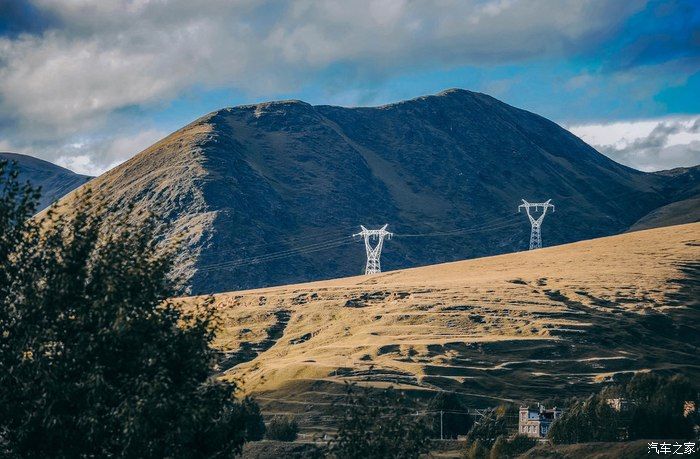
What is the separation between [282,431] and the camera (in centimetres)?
17825

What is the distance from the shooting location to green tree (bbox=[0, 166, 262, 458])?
5222 cm


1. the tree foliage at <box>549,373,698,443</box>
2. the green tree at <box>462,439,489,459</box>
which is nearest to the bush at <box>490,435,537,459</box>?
the green tree at <box>462,439,489,459</box>

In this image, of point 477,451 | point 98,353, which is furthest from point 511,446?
point 98,353

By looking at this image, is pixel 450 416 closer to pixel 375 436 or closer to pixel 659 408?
pixel 659 408

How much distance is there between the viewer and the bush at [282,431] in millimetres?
177125

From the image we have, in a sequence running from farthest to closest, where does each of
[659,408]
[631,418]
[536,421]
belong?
1. [536,421]
2. [659,408]
3. [631,418]

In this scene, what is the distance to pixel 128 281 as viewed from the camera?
185 feet

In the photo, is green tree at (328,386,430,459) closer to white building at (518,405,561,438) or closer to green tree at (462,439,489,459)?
green tree at (462,439,489,459)

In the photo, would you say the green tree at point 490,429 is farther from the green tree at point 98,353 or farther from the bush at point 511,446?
the green tree at point 98,353

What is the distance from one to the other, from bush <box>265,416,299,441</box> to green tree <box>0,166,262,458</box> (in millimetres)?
119787

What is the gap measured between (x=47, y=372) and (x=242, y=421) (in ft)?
40.5

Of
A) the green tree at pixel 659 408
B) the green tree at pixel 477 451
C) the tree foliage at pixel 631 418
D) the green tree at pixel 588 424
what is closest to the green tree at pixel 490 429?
the green tree at pixel 477 451

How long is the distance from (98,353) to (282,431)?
417 ft

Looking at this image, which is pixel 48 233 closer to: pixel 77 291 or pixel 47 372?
pixel 77 291
